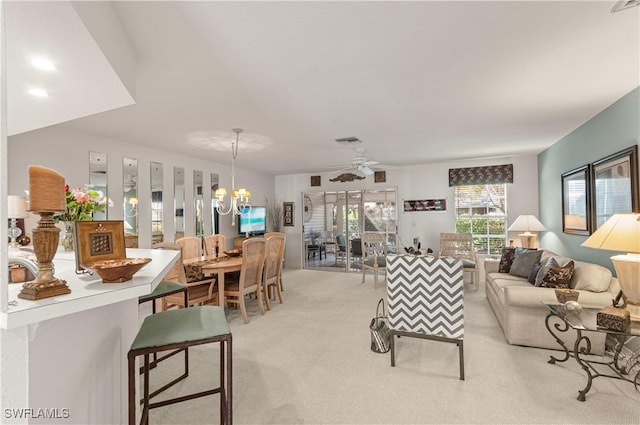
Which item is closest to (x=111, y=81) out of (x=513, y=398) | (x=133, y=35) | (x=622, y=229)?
(x=133, y=35)

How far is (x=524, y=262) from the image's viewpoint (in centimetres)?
409

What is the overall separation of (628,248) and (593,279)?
36.3 inches

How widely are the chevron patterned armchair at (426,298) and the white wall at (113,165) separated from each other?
3.37 m

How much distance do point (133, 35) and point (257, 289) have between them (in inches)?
120

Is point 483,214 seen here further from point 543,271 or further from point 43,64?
point 43,64

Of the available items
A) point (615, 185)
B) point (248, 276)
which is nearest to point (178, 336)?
point (248, 276)

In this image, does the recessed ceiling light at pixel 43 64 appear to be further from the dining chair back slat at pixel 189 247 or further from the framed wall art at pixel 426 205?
the framed wall art at pixel 426 205

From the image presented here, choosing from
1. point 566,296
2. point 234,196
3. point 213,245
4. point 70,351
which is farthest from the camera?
point 213,245

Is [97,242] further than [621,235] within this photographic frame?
No

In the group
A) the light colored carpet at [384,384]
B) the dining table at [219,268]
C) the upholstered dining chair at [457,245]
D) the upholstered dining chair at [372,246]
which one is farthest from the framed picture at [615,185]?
the dining table at [219,268]

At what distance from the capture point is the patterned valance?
5941 millimetres

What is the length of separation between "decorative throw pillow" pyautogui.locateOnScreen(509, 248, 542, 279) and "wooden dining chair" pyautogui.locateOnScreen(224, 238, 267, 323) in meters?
3.36

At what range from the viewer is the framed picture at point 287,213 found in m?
8.07

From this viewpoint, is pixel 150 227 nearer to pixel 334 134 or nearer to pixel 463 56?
pixel 334 134
